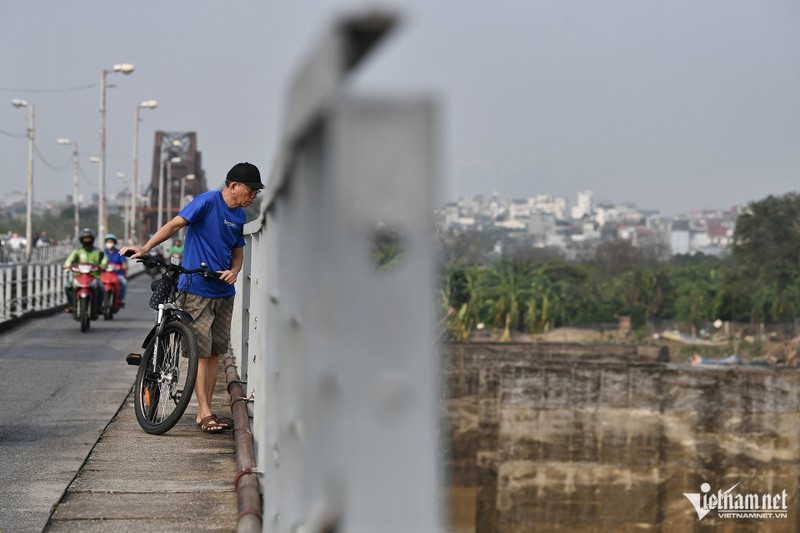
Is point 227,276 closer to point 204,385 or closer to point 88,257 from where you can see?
point 204,385

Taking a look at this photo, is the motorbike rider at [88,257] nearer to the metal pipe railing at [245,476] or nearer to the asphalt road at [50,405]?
the asphalt road at [50,405]

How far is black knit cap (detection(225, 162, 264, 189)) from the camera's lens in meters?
6.81

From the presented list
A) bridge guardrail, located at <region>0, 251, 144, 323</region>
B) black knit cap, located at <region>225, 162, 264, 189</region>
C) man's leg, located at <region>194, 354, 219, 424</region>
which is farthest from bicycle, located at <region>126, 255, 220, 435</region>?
bridge guardrail, located at <region>0, 251, 144, 323</region>

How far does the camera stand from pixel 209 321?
23.1 feet

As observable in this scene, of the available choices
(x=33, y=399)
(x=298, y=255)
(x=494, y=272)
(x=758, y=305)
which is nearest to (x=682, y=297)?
(x=758, y=305)

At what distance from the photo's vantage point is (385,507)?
1.39 m

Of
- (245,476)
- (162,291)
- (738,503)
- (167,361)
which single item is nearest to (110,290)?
(162,291)

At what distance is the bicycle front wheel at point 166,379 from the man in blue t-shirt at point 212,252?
0.17 meters

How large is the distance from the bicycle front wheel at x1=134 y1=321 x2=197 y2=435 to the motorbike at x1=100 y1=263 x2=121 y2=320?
1348cm

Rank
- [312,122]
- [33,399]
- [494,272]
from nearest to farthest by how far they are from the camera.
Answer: [312,122], [33,399], [494,272]

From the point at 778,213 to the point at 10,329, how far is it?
2902 inches

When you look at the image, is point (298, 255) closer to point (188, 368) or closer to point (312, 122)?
point (312, 122)

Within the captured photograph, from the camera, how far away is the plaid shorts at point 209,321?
274 inches

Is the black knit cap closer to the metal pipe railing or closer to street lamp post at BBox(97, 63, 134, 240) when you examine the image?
the metal pipe railing
